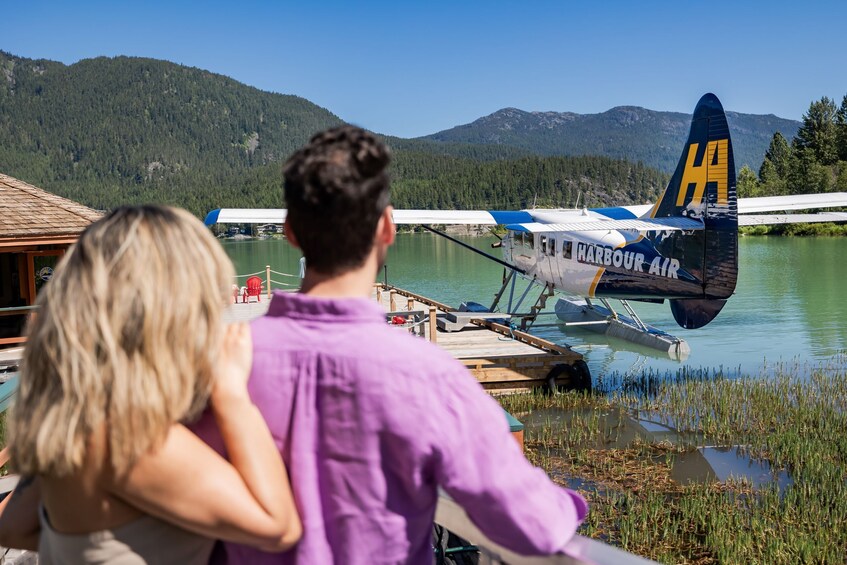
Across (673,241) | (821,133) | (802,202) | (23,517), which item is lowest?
(673,241)

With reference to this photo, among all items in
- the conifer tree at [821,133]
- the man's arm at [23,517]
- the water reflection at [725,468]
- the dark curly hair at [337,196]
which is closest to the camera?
the dark curly hair at [337,196]

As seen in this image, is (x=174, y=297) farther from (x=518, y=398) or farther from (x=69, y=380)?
(x=518, y=398)

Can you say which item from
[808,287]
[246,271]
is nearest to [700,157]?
[808,287]

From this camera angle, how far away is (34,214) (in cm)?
1125

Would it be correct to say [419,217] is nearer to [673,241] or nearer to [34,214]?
[673,241]

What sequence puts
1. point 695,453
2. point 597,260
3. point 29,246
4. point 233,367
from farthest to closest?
point 597,260
point 29,246
point 695,453
point 233,367

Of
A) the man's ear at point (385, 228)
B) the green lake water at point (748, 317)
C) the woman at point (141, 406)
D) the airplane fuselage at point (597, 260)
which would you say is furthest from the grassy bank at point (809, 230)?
the woman at point (141, 406)

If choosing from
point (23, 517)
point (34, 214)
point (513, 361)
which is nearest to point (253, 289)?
point (34, 214)

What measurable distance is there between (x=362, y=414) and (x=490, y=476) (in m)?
0.21

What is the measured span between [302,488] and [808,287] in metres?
27.4

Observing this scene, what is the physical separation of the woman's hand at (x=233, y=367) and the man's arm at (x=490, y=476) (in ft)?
1.04

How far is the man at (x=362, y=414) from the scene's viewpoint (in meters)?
1.11

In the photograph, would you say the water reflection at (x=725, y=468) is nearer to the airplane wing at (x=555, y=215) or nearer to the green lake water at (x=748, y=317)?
the green lake water at (x=748, y=317)

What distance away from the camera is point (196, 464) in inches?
43.7
